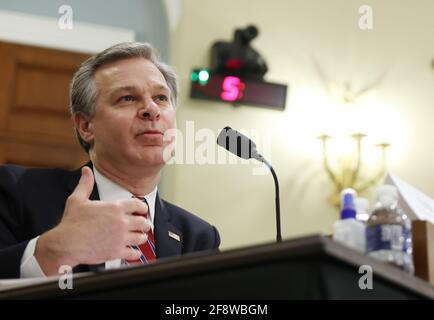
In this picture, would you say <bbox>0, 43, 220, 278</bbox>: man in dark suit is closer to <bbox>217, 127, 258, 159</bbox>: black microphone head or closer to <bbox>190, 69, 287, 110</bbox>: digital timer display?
<bbox>217, 127, 258, 159</bbox>: black microphone head

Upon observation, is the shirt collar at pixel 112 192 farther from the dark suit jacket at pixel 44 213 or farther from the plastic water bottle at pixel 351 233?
the plastic water bottle at pixel 351 233

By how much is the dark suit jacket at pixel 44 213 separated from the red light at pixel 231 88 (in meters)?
2.26

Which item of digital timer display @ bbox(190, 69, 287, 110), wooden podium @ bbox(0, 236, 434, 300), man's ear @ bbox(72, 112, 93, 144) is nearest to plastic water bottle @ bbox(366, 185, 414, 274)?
wooden podium @ bbox(0, 236, 434, 300)

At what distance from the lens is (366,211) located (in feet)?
4.83

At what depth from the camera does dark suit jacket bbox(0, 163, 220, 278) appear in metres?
1.78

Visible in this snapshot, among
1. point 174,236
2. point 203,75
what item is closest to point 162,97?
point 174,236

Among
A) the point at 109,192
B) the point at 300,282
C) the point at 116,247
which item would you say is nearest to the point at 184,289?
the point at 300,282

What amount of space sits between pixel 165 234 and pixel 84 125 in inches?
18.7

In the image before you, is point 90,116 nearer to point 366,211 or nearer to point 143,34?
point 366,211

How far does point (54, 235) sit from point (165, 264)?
0.38 meters

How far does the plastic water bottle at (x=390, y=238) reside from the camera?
1197 mm

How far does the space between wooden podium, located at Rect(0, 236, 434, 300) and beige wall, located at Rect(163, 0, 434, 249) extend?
10.3ft

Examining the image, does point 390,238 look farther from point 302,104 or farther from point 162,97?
point 302,104

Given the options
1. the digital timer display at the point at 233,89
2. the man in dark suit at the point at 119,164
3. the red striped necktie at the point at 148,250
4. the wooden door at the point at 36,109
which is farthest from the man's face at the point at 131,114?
the digital timer display at the point at 233,89
